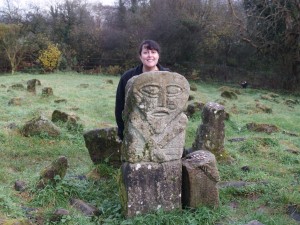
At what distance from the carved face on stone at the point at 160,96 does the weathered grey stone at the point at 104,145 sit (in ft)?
8.32

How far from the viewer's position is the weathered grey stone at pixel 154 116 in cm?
464

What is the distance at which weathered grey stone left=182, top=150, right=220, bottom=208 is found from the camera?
202 inches

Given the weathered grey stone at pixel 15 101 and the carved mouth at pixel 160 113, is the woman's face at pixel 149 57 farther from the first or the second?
the weathered grey stone at pixel 15 101

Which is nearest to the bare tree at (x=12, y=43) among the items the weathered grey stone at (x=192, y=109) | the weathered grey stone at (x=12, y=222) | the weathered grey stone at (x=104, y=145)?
the weathered grey stone at (x=192, y=109)

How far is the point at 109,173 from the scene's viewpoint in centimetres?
671

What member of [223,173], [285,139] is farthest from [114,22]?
[223,173]

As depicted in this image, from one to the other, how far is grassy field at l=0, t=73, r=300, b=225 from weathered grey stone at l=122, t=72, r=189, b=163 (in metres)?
0.83

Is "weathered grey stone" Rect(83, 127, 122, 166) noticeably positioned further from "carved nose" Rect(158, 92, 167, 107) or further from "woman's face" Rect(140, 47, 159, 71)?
"carved nose" Rect(158, 92, 167, 107)

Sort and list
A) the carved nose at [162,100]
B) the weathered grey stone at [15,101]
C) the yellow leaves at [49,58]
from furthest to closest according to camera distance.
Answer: the yellow leaves at [49,58], the weathered grey stone at [15,101], the carved nose at [162,100]

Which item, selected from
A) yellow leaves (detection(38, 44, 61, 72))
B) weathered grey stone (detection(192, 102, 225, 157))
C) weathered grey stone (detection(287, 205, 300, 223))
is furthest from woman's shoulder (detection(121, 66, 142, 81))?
yellow leaves (detection(38, 44, 61, 72))

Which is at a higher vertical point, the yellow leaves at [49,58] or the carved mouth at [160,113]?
the carved mouth at [160,113]

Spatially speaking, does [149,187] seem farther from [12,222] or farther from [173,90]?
[12,222]

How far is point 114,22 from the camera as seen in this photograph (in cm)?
3631

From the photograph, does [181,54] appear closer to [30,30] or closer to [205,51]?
[205,51]
